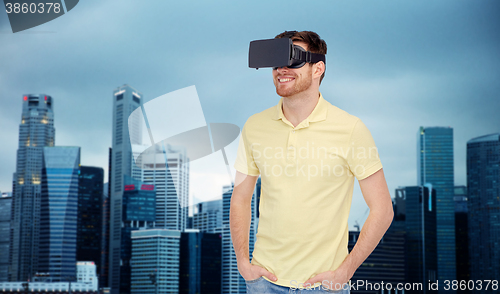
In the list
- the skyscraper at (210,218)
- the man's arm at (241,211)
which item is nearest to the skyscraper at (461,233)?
the skyscraper at (210,218)

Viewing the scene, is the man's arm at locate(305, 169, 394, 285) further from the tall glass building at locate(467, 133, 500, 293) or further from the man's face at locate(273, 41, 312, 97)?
the tall glass building at locate(467, 133, 500, 293)

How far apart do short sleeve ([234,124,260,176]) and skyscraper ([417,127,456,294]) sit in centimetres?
3675

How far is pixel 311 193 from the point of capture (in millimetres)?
1630

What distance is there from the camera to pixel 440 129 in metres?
36.5

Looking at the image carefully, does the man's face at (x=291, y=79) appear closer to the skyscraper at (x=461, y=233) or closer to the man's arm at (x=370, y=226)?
the man's arm at (x=370, y=226)

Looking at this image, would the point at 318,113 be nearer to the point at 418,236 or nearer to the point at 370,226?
the point at 370,226

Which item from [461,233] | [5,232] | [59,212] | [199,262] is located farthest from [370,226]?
[59,212]

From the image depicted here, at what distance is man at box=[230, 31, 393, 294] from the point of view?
1.61m

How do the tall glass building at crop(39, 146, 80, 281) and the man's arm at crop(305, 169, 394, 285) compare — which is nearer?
the man's arm at crop(305, 169, 394, 285)

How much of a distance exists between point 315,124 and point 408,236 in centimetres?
4061

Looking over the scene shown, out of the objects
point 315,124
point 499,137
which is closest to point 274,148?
point 315,124

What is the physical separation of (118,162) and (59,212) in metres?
11.4

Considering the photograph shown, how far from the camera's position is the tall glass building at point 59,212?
41.8 metres

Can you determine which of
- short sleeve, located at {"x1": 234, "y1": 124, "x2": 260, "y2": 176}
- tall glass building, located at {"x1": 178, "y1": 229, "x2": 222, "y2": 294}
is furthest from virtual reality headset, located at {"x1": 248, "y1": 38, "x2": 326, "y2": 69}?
tall glass building, located at {"x1": 178, "y1": 229, "x2": 222, "y2": 294}
